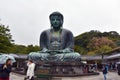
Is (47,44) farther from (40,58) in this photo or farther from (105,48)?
(105,48)

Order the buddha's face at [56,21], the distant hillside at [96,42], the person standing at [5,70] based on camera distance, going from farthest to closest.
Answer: the distant hillside at [96,42]
the buddha's face at [56,21]
the person standing at [5,70]

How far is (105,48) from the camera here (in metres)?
68.2

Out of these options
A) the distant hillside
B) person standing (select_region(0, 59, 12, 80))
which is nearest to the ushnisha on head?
person standing (select_region(0, 59, 12, 80))

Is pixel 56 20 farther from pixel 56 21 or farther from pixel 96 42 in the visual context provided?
pixel 96 42

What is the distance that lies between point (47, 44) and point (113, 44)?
51.6 meters

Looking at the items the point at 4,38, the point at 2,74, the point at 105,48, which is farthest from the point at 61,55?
the point at 105,48

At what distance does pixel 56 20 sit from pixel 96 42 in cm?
4909

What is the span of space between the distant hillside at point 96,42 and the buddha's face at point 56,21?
138 ft

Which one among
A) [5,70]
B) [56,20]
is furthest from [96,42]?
[5,70]

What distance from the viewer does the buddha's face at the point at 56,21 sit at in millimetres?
25203

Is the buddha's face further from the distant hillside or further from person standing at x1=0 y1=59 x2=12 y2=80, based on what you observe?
the distant hillside

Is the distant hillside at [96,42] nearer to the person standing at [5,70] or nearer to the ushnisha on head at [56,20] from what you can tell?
the ushnisha on head at [56,20]

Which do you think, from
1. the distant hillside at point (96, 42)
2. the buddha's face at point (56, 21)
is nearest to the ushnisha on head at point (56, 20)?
the buddha's face at point (56, 21)

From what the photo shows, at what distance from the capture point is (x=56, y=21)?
25266 millimetres
